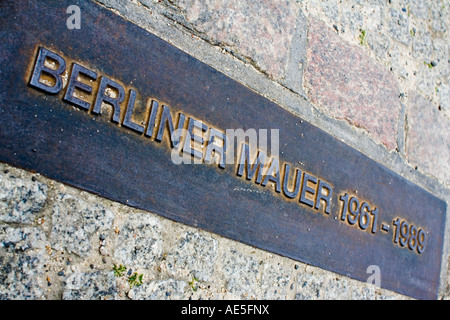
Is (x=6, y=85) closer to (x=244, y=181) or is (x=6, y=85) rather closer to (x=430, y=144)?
(x=244, y=181)

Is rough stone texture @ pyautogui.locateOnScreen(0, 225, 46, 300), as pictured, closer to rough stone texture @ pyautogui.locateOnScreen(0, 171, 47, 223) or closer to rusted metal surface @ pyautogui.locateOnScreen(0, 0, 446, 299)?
rough stone texture @ pyautogui.locateOnScreen(0, 171, 47, 223)

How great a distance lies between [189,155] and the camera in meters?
1.33

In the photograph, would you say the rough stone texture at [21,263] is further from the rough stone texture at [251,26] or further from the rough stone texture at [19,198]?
the rough stone texture at [251,26]

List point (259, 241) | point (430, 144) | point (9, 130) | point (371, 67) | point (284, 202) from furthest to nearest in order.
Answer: point (430, 144) < point (371, 67) < point (284, 202) < point (259, 241) < point (9, 130)

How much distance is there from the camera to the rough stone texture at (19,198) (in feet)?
3.21

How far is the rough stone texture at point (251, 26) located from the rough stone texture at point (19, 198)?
0.73 metres

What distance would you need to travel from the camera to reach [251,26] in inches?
61.8

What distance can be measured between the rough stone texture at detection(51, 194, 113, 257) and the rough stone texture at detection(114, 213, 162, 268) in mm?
68

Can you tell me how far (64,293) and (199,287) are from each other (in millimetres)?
408

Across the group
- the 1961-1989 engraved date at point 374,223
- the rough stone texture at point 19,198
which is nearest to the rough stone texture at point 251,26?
the 1961-1989 engraved date at point 374,223

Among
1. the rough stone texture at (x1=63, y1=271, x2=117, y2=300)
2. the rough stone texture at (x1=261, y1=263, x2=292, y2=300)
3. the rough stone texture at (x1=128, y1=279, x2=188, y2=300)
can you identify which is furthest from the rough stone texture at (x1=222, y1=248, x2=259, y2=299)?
the rough stone texture at (x1=63, y1=271, x2=117, y2=300)

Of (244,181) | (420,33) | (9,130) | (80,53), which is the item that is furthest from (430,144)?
(9,130)

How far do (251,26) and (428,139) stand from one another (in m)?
1.27

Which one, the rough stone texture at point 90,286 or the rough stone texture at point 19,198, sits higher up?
the rough stone texture at point 19,198
